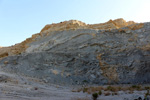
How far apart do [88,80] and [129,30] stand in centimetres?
893

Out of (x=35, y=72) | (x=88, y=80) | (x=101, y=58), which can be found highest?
(x=101, y=58)

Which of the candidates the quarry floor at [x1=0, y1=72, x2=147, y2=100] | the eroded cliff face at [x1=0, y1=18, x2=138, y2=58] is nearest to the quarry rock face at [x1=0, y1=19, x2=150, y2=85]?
the eroded cliff face at [x1=0, y1=18, x2=138, y2=58]

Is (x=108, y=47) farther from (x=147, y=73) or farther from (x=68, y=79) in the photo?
(x=68, y=79)

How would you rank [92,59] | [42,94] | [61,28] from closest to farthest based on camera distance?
[42,94], [92,59], [61,28]

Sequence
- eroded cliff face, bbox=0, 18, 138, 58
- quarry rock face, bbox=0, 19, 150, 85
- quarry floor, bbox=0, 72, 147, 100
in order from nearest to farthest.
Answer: quarry floor, bbox=0, 72, 147, 100
quarry rock face, bbox=0, 19, 150, 85
eroded cliff face, bbox=0, 18, 138, 58

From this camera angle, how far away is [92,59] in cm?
1700

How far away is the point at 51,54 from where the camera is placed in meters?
18.4

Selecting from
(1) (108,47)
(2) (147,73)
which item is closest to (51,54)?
(1) (108,47)

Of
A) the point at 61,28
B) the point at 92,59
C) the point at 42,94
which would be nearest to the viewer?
the point at 42,94

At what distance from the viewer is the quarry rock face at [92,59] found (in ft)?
50.2

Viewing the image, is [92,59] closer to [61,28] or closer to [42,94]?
[42,94]

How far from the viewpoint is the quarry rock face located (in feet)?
50.2

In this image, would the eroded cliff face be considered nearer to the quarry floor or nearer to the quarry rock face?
the quarry rock face

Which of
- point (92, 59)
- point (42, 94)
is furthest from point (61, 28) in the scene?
point (42, 94)
